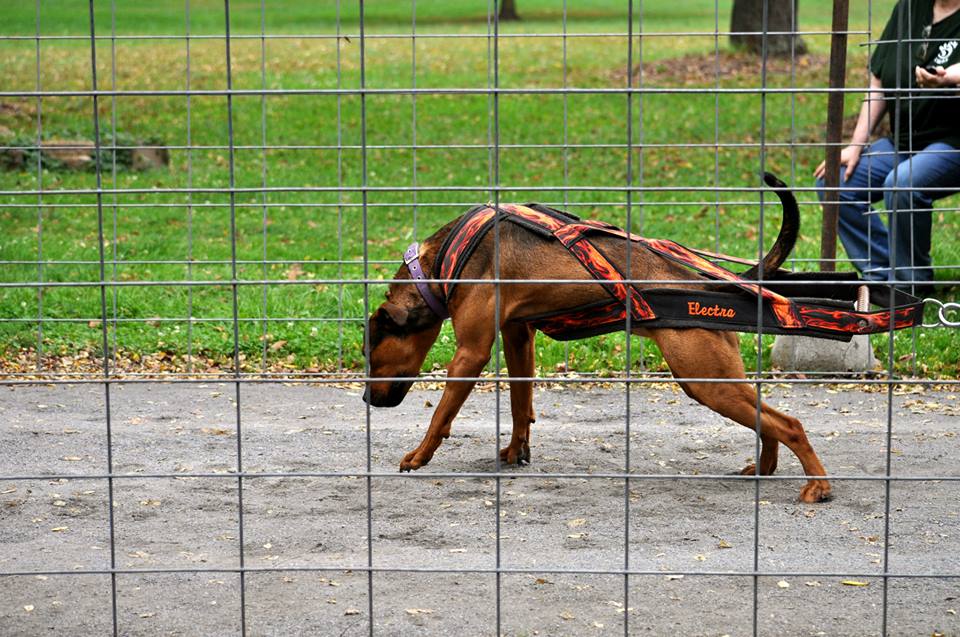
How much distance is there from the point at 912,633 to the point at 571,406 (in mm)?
3334

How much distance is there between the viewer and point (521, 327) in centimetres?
586

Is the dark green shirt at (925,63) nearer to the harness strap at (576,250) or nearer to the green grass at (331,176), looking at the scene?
the green grass at (331,176)

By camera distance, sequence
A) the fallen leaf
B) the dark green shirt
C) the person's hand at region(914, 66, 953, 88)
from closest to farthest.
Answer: the fallen leaf, the person's hand at region(914, 66, 953, 88), the dark green shirt

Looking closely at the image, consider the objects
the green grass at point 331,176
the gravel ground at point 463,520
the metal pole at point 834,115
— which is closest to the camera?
the gravel ground at point 463,520

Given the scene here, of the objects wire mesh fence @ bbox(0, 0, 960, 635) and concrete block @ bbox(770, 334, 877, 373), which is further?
concrete block @ bbox(770, 334, 877, 373)

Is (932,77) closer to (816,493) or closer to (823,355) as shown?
(823,355)

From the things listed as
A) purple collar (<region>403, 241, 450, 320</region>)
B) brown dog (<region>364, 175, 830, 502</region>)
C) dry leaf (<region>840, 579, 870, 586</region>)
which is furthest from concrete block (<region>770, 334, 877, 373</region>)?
dry leaf (<region>840, 579, 870, 586</region>)

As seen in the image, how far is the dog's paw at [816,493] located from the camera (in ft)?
17.5

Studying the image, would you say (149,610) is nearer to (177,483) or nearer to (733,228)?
(177,483)

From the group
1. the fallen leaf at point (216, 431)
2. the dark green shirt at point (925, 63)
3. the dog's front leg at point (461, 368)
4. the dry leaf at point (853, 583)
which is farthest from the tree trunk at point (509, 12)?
the dry leaf at point (853, 583)

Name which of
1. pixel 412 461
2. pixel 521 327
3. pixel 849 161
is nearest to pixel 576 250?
pixel 521 327

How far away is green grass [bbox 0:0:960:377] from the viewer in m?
8.20

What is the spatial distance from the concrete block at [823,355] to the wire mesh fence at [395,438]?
6 cm

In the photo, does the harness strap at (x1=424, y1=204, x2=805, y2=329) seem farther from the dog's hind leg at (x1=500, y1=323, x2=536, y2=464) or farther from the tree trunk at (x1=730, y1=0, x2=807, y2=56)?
the tree trunk at (x1=730, y1=0, x2=807, y2=56)
